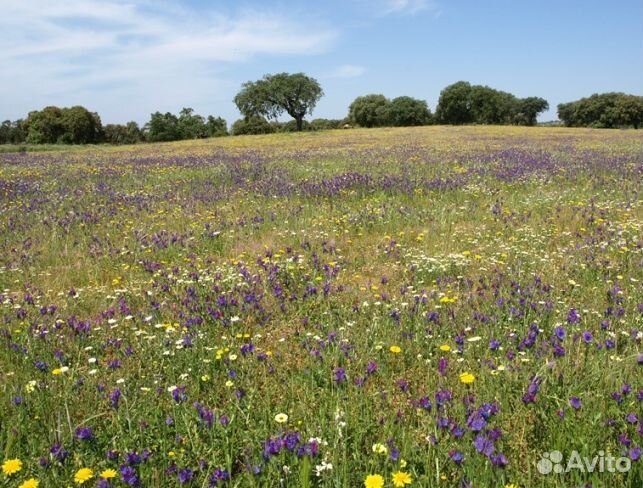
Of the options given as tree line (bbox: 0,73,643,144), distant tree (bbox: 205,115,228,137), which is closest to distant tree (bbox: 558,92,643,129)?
tree line (bbox: 0,73,643,144)

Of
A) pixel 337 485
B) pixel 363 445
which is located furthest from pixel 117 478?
pixel 363 445

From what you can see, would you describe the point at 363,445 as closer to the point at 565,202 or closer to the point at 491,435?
the point at 491,435

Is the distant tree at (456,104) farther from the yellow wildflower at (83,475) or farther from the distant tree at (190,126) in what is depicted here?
the yellow wildflower at (83,475)

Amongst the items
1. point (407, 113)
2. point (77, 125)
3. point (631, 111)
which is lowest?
point (631, 111)

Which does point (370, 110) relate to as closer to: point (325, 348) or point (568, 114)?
point (568, 114)

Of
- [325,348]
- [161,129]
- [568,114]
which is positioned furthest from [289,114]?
[325,348]

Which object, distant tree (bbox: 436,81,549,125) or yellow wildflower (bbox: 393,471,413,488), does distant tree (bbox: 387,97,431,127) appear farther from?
yellow wildflower (bbox: 393,471,413,488)

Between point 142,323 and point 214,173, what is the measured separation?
1155cm

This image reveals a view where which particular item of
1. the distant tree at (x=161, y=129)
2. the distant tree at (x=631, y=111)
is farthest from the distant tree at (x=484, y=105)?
the distant tree at (x=161, y=129)

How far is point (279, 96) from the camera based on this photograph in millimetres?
89688

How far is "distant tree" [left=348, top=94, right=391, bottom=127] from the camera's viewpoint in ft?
355

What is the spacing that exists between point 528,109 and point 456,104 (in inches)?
1752

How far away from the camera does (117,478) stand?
2627 millimetres

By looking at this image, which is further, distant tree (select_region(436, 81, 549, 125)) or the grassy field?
distant tree (select_region(436, 81, 549, 125))
